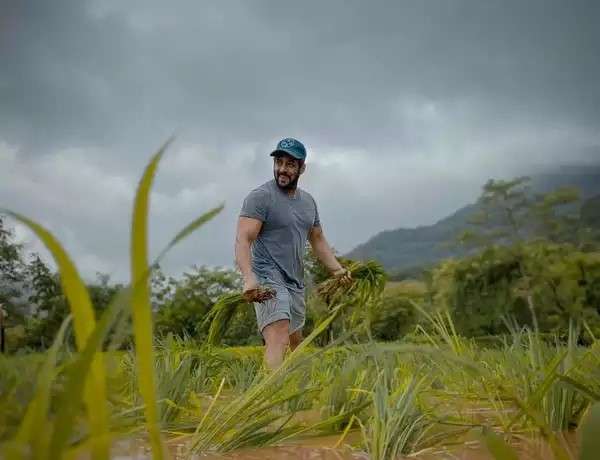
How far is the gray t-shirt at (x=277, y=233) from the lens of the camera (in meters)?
3.70

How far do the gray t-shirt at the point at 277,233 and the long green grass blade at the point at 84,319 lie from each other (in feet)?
10.2

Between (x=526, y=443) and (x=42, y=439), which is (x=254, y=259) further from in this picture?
(x=42, y=439)

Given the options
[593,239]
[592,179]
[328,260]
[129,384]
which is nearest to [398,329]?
[593,239]

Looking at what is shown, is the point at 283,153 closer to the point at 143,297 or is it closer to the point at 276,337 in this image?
the point at 276,337

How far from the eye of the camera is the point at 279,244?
380cm

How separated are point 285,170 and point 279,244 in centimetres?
44

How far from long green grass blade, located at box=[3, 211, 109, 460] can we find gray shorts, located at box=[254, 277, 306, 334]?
9.68 ft

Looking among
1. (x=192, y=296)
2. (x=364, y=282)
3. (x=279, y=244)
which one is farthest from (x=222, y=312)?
(x=192, y=296)

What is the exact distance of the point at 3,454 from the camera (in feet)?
1.57

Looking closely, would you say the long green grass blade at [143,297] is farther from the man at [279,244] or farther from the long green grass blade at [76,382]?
the man at [279,244]

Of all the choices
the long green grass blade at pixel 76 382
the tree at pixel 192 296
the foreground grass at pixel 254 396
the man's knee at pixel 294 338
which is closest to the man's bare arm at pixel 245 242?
the foreground grass at pixel 254 396

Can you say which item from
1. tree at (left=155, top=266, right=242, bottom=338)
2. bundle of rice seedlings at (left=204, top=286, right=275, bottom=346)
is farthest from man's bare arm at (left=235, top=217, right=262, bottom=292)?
tree at (left=155, top=266, right=242, bottom=338)

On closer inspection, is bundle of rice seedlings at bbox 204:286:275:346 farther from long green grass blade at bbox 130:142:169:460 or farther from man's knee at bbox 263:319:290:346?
long green grass blade at bbox 130:142:169:460

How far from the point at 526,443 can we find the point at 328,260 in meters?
2.44
